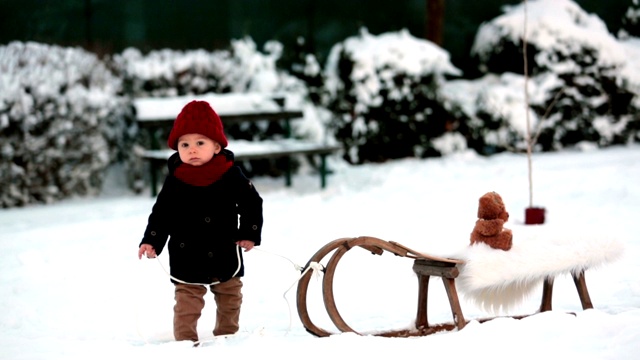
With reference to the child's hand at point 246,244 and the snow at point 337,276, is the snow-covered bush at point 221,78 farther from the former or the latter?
the child's hand at point 246,244

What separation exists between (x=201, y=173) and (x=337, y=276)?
200 centimetres

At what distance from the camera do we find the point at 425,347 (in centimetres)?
356

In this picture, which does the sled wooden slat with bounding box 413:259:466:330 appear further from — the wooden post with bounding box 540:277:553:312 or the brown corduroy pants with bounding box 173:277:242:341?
the brown corduroy pants with bounding box 173:277:242:341

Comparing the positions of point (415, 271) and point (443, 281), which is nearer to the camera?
point (443, 281)

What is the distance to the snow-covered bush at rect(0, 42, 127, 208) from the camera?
27.7ft

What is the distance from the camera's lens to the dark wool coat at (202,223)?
404cm

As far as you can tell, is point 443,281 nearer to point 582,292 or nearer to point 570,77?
point 582,292

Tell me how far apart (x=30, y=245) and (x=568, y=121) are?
8299mm

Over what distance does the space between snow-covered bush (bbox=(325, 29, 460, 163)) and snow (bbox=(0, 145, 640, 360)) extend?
1125mm

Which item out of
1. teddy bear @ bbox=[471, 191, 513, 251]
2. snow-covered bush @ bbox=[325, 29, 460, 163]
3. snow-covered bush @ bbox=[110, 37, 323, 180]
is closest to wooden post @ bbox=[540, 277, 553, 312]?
teddy bear @ bbox=[471, 191, 513, 251]

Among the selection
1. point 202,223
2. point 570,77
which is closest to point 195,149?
point 202,223

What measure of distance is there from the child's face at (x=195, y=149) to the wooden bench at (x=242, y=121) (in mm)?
4721

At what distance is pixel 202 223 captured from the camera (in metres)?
4.04

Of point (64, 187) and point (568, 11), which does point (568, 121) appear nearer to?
point (568, 11)
